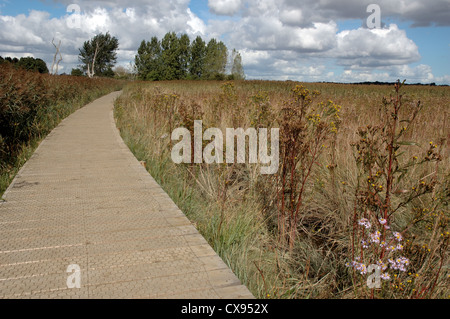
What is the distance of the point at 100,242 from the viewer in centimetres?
279

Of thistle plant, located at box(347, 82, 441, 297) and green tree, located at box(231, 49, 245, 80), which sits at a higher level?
green tree, located at box(231, 49, 245, 80)

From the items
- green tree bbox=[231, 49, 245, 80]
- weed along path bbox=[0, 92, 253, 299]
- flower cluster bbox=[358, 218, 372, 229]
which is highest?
green tree bbox=[231, 49, 245, 80]

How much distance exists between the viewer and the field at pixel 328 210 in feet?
8.77

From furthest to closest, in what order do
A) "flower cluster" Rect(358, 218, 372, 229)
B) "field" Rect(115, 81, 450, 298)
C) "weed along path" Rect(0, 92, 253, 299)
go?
"field" Rect(115, 81, 450, 298) → "flower cluster" Rect(358, 218, 372, 229) → "weed along path" Rect(0, 92, 253, 299)

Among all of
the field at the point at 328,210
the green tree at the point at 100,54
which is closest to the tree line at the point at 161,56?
the green tree at the point at 100,54

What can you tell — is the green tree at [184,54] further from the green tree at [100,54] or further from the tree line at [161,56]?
the green tree at [100,54]

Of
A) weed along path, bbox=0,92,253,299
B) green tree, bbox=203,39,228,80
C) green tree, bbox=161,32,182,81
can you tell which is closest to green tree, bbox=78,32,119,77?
green tree, bbox=161,32,182,81

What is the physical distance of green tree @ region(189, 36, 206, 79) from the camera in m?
67.0

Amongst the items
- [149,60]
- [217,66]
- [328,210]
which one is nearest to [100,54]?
[149,60]

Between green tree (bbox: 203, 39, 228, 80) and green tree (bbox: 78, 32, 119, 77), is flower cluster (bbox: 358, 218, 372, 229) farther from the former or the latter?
green tree (bbox: 78, 32, 119, 77)

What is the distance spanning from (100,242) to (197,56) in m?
68.2

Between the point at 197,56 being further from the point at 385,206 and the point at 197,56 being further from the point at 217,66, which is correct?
the point at 385,206

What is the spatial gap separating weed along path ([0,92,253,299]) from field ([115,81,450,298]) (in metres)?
0.35
